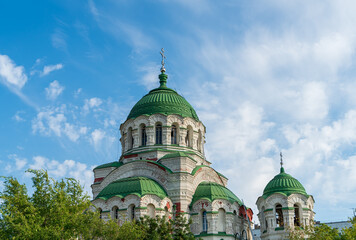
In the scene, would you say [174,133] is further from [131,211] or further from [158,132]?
[131,211]

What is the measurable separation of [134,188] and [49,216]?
9.22 m

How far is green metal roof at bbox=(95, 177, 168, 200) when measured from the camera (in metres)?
28.0

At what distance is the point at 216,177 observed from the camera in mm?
34188

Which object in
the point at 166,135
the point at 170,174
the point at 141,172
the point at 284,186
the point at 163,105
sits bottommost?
the point at 284,186

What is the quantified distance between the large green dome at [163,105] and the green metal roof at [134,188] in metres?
7.07

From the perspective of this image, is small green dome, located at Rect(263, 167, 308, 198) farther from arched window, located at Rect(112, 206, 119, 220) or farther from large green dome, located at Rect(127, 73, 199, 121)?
arched window, located at Rect(112, 206, 119, 220)

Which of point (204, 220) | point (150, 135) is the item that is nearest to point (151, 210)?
point (204, 220)

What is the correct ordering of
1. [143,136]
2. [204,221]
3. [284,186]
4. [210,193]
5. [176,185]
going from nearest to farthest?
[204,221]
[210,193]
[176,185]
[284,186]
[143,136]

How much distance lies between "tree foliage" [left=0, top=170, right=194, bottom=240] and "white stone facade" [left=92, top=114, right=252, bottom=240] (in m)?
5.49

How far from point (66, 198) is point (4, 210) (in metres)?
2.67

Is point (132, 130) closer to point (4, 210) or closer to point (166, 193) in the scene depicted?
point (166, 193)

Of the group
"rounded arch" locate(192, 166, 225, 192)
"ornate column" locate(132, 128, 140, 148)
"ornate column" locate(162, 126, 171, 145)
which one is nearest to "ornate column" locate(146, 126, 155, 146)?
"ornate column" locate(162, 126, 171, 145)

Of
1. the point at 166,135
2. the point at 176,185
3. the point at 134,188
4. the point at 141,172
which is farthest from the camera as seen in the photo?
the point at 166,135

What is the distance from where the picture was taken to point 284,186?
30109mm
